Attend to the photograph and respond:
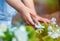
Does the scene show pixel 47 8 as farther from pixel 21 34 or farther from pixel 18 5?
pixel 21 34

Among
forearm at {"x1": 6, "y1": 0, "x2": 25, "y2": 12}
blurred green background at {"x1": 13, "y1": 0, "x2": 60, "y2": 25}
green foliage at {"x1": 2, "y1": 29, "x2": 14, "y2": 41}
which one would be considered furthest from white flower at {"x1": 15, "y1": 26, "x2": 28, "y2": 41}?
blurred green background at {"x1": 13, "y1": 0, "x2": 60, "y2": 25}

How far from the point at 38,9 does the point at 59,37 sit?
480mm

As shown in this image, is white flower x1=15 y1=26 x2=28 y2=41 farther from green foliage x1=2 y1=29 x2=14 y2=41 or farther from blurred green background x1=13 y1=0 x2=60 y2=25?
blurred green background x1=13 y1=0 x2=60 y2=25

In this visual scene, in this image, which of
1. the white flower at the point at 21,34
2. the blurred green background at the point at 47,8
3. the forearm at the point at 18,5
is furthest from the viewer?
the blurred green background at the point at 47,8

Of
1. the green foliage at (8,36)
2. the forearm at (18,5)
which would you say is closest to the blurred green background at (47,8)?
the forearm at (18,5)

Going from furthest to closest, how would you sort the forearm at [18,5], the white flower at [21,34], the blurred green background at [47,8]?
the blurred green background at [47,8] < the forearm at [18,5] < the white flower at [21,34]

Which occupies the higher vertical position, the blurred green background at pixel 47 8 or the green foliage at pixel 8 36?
the blurred green background at pixel 47 8

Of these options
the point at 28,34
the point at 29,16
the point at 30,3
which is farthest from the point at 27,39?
the point at 30,3

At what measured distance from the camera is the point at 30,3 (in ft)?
2.67

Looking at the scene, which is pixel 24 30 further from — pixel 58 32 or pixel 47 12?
pixel 47 12

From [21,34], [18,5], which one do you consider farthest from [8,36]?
[18,5]

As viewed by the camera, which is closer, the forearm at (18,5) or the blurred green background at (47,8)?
the forearm at (18,5)

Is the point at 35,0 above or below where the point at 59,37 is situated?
above

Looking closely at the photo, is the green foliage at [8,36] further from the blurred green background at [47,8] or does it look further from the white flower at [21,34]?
the blurred green background at [47,8]
